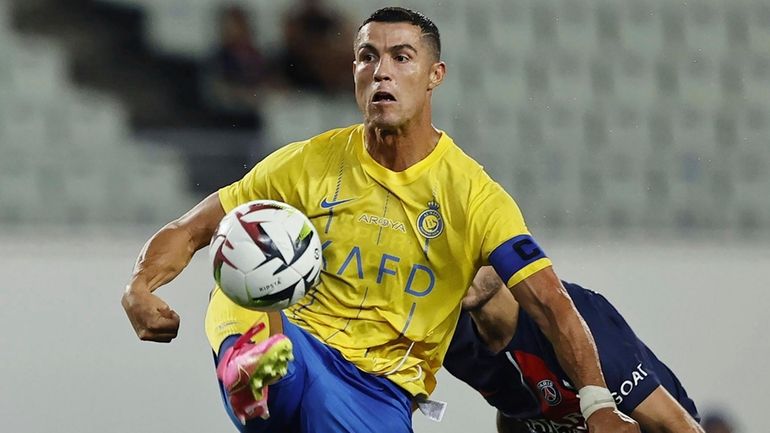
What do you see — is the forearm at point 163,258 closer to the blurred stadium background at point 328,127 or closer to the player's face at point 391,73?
the player's face at point 391,73

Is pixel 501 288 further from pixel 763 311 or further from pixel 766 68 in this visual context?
pixel 766 68

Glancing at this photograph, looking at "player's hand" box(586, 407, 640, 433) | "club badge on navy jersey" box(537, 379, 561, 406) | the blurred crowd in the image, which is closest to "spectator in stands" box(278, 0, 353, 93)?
the blurred crowd

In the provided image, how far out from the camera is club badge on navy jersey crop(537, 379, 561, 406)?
4.66m

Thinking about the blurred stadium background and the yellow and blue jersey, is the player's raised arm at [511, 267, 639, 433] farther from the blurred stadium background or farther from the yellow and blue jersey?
the blurred stadium background

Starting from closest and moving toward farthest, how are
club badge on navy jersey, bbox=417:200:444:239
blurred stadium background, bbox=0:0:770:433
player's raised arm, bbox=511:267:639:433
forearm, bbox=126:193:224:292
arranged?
player's raised arm, bbox=511:267:639:433, forearm, bbox=126:193:224:292, club badge on navy jersey, bbox=417:200:444:239, blurred stadium background, bbox=0:0:770:433

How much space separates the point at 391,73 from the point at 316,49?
3788mm

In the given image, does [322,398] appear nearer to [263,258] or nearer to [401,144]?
[263,258]

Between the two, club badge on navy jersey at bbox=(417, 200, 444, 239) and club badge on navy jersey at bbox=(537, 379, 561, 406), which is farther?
club badge on navy jersey at bbox=(537, 379, 561, 406)

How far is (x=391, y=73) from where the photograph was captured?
4012 millimetres

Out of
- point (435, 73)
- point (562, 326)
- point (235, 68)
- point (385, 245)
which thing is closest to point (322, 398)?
point (385, 245)

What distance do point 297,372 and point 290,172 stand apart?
0.63 metres

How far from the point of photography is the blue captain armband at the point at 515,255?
386 centimetres

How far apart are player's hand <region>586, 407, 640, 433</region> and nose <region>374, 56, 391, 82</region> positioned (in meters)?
1.12

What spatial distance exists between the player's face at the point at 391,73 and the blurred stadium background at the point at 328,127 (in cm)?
282
